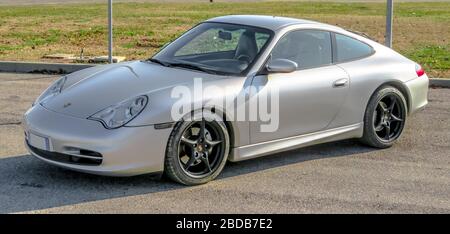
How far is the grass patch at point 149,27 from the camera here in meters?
14.6

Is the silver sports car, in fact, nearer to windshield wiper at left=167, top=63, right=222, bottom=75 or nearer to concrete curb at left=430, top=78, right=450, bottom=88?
windshield wiper at left=167, top=63, right=222, bottom=75

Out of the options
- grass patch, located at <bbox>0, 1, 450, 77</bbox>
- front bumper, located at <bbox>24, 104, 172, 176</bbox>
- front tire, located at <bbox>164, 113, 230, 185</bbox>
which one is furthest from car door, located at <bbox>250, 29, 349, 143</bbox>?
grass patch, located at <bbox>0, 1, 450, 77</bbox>

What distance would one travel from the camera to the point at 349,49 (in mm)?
7426

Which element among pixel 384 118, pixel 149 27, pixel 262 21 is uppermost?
pixel 262 21

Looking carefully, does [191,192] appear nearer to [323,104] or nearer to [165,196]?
[165,196]

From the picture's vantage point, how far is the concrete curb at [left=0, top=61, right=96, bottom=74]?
1248 centimetres

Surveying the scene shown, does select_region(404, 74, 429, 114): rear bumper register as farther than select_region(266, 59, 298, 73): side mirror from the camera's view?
Yes

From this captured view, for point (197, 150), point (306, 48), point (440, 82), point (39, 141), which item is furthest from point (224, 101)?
point (440, 82)

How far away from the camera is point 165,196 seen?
582 cm

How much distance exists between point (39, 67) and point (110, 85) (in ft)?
21.7

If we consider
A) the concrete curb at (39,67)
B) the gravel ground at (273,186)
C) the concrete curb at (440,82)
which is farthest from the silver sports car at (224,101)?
the concrete curb at (39,67)

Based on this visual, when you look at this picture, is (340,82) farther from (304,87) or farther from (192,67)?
(192,67)

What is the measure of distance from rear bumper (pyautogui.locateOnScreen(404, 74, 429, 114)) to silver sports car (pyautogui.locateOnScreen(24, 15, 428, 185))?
13 mm

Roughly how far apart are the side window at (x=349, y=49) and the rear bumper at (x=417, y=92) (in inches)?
24.0
